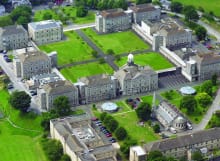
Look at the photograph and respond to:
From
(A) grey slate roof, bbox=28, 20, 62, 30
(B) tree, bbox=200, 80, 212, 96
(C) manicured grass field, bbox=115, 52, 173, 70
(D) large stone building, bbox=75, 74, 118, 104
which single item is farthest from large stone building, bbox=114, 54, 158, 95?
(A) grey slate roof, bbox=28, 20, 62, 30

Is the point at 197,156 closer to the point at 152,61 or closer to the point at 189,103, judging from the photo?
the point at 189,103

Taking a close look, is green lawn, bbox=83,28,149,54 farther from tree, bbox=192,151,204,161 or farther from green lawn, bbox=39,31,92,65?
tree, bbox=192,151,204,161

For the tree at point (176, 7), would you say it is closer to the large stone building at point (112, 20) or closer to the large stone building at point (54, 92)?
the large stone building at point (112, 20)

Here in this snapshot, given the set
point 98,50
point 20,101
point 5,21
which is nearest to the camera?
point 20,101

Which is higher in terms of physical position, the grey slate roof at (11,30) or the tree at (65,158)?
the grey slate roof at (11,30)

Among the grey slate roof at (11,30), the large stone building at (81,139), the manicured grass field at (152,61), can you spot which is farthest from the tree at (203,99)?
the grey slate roof at (11,30)

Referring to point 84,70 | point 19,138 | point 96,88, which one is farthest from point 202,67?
point 19,138
